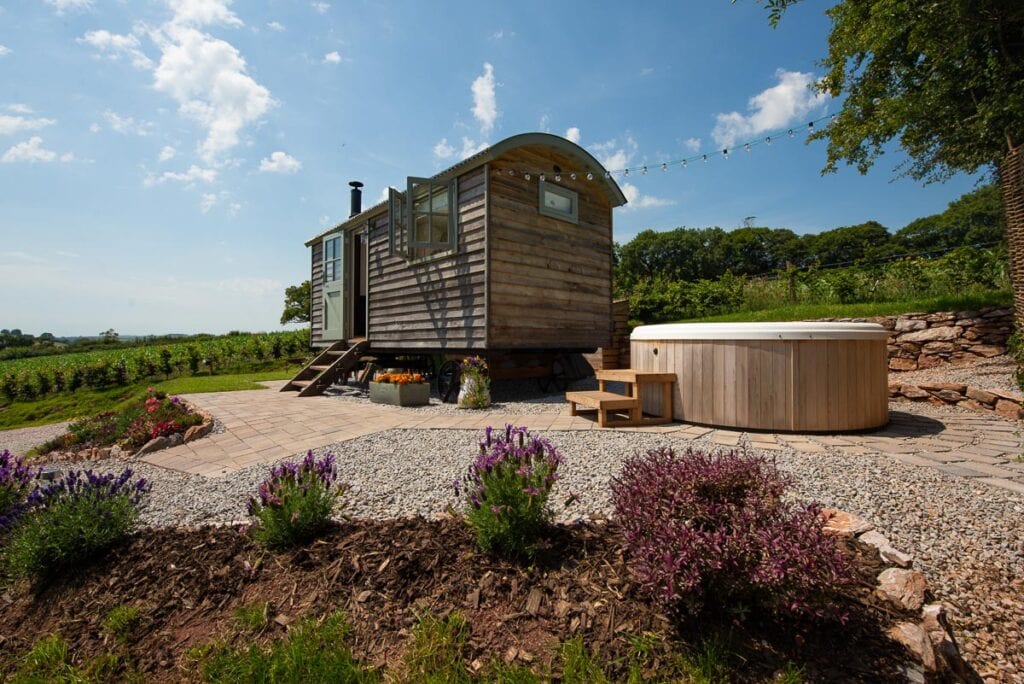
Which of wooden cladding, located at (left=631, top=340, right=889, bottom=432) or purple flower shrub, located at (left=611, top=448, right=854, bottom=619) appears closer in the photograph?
purple flower shrub, located at (left=611, top=448, right=854, bottom=619)

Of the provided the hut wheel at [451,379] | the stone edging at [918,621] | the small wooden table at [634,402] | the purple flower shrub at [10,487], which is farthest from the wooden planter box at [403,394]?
the stone edging at [918,621]

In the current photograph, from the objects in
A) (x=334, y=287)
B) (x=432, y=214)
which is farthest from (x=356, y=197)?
(x=432, y=214)

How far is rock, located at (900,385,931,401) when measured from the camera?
5.50m

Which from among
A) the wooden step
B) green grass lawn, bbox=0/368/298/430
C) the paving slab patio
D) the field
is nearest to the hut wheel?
the paving slab patio

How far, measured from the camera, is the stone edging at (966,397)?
15.1ft

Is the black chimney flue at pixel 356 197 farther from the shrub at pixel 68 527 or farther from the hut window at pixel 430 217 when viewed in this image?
the shrub at pixel 68 527

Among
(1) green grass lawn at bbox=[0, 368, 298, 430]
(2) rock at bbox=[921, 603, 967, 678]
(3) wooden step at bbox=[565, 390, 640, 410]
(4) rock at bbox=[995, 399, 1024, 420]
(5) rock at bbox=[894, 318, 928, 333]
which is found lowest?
(1) green grass lawn at bbox=[0, 368, 298, 430]

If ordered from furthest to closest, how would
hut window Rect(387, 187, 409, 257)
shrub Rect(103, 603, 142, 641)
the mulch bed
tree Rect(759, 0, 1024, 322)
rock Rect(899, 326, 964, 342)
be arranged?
hut window Rect(387, 187, 409, 257)
rock Rect(899, 326, 964, 342)
tree Rect(759, 0, 1024, 322)
shrub Rect(103, 603, 142, 641)
the mulch bed

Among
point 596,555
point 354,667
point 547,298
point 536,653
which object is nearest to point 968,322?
point 547,298

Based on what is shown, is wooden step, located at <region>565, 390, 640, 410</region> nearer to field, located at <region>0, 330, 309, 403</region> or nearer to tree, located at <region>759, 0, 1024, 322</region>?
tree, located at <region>759, 0, 1024, 322</region>

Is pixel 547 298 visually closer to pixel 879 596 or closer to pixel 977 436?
pixel 977 436

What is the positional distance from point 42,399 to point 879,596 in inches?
659

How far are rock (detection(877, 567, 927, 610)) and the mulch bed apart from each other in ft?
0.18

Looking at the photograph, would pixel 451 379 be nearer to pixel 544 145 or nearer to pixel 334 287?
pixel 544 145
